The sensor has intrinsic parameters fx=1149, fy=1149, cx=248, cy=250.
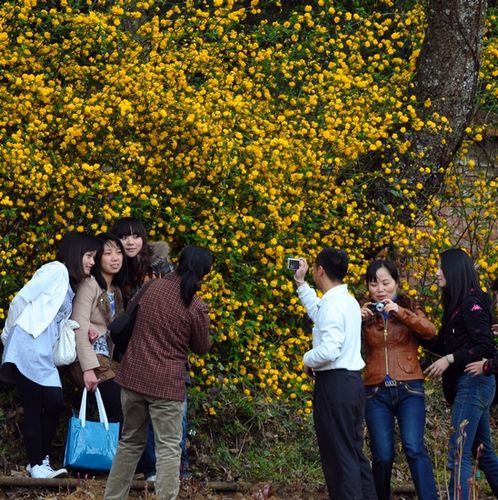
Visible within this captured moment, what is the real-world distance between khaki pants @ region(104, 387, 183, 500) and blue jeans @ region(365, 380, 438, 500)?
1.12m

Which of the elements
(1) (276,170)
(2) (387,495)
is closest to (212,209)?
(1) (276,170)

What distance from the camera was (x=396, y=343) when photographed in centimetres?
650

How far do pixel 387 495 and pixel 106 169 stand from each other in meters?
2.91

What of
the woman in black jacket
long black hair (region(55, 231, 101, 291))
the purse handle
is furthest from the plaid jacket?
the woman in black jacket

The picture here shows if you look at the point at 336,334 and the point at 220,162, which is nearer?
the point at 336,334

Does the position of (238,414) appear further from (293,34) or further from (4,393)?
(293,34)

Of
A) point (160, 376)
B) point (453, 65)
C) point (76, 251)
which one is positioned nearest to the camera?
point (160, 376)

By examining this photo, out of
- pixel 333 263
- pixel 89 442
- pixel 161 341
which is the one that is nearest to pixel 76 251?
pixel 89 442

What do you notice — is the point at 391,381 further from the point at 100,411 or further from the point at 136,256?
the point at 136,256

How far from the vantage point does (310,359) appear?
6.01 metres

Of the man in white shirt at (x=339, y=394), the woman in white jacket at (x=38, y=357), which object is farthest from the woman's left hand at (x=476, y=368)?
the woman in white jacket at (x=38, y=357)

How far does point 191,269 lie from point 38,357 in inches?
52.0

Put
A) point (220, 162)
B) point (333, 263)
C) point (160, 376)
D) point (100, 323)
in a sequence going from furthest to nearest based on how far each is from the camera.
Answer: point (220, 162) < point (100, 323) < point (333, 263) < point (160, 376)

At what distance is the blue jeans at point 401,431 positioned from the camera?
20.5 ft
